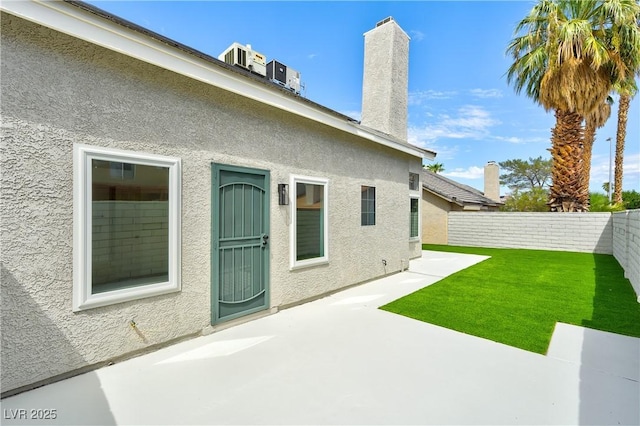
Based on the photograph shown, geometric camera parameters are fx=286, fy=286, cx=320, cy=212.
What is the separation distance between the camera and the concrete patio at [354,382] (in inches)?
117

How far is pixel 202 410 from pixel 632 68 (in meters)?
19.5

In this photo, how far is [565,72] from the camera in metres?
12.7

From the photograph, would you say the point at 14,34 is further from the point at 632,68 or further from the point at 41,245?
the point at 632,68

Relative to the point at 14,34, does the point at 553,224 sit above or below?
below

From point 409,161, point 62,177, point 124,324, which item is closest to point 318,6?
point 409,161

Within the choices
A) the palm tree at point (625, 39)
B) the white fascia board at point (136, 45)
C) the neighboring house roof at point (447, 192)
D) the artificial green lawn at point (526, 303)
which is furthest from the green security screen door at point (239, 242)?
the palm tree at point (625, 39)

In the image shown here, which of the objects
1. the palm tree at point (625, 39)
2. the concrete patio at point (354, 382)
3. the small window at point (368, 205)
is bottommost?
the concrete patio at point (354, 382)

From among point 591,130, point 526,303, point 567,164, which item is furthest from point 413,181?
point 591,130

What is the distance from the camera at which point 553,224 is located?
15.8 metres

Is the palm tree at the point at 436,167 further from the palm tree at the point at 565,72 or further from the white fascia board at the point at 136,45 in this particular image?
the white fascia board at the point at 136,45

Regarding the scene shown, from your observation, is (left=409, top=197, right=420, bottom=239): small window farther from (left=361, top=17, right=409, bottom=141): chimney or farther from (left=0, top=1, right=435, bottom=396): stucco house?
(left=0, top=1, right=435, bottom=396): stucco house

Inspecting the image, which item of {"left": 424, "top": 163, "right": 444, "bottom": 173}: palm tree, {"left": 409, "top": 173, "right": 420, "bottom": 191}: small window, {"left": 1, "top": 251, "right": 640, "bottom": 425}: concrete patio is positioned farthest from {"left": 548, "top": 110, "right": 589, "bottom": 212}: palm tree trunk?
{"left": 424, "top": 163, "right": 444, "bottom": 173}: palm tree

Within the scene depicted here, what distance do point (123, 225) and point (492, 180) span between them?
32.2 meters

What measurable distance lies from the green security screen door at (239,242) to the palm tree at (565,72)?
48.9 feet
